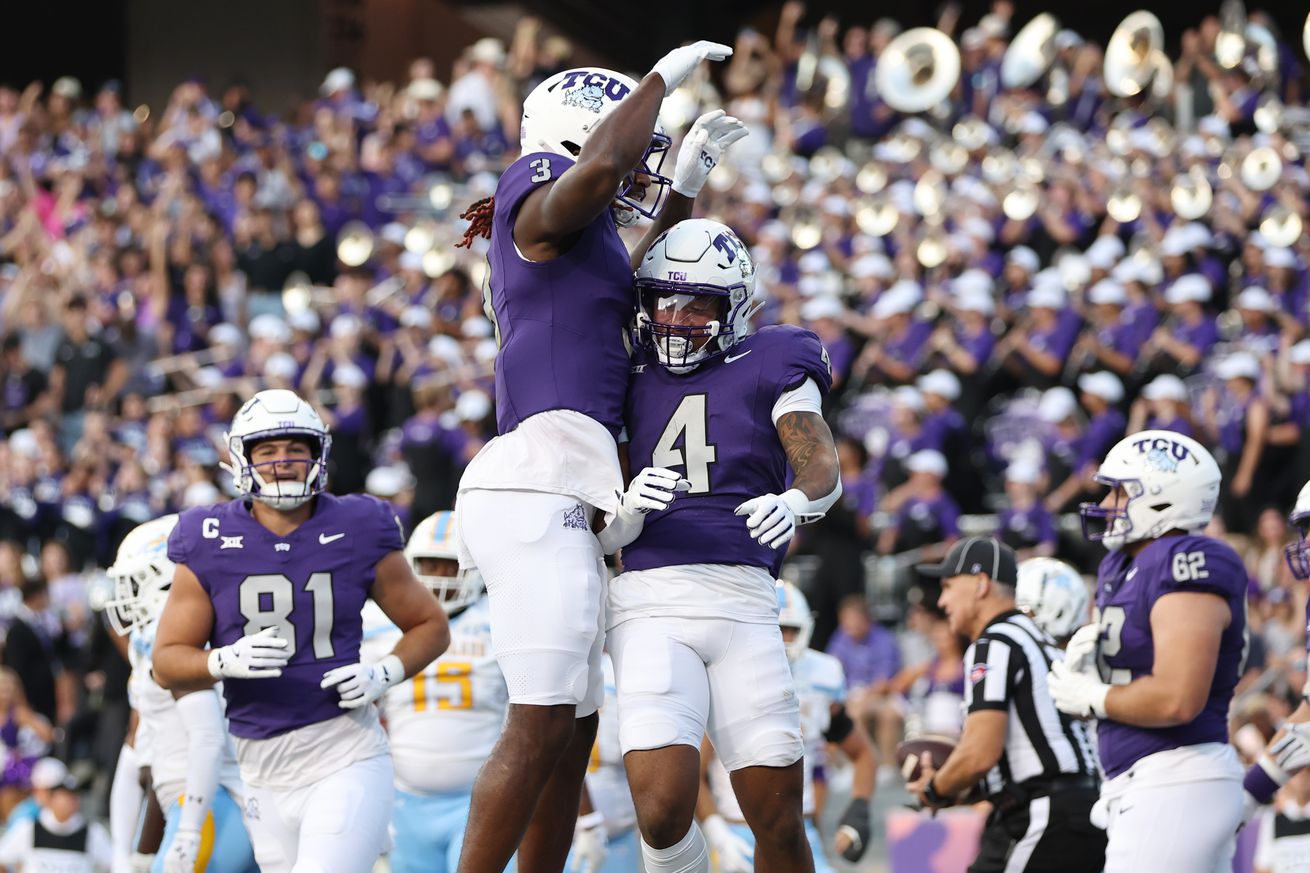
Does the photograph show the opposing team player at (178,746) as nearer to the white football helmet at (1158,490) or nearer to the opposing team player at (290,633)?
the opposing team player at (290,633)

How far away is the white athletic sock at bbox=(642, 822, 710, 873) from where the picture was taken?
194 inches

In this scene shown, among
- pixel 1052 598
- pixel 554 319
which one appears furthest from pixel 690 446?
pixel 1052 598

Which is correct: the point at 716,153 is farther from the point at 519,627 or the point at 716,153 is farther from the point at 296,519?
the point at 296,519

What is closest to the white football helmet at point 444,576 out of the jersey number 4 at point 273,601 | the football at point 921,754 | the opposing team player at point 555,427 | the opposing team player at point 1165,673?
the jersey number 4 at point 273,601

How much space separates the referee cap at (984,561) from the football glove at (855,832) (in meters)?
1.34

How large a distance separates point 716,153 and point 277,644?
1.92 m

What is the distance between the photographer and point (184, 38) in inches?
1077

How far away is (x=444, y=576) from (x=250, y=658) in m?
2.13

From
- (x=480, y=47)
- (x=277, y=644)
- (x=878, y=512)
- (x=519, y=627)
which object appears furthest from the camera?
(x=480, y=47)

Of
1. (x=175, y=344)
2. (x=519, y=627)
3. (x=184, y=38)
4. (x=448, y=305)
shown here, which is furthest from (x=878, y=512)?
(x=184, y=38)

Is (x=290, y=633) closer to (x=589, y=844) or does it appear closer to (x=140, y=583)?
(x=140, y=583)

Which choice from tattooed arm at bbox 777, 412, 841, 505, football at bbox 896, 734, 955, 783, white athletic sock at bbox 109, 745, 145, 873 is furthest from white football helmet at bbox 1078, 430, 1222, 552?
white athletic sock at bbox 109, 745, 145, 873

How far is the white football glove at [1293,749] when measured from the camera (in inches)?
239

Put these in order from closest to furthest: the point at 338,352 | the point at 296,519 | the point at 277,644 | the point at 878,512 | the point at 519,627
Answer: the point at 519,627 → the point at 277,644 → the point at 296,519 → the point at 878,512 → the point at 338,352
